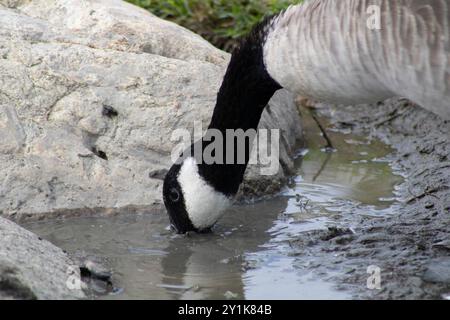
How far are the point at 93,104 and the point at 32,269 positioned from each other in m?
1.99

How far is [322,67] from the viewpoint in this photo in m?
5.25

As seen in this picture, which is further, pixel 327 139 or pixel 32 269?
pixel 327 139

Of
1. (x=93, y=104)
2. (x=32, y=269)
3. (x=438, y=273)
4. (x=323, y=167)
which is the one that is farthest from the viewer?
(x=323, y=167)

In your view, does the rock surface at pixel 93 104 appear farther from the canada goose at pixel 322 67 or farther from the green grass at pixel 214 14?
the green grass at pixel 214 14

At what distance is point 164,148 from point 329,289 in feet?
6.22

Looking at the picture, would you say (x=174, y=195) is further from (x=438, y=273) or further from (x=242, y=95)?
(x=438, y=273)

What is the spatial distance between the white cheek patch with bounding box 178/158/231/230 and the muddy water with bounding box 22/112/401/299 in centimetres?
16

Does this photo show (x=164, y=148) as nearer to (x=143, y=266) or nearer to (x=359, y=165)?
(x=143, y=266)

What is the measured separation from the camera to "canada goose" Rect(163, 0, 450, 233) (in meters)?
4.89

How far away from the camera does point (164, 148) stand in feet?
20.5

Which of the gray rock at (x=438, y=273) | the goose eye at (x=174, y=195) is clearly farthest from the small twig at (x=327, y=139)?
the gray rock at (x=438, y=273)

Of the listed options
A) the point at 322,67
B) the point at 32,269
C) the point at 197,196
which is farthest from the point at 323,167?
the point at 32,269
